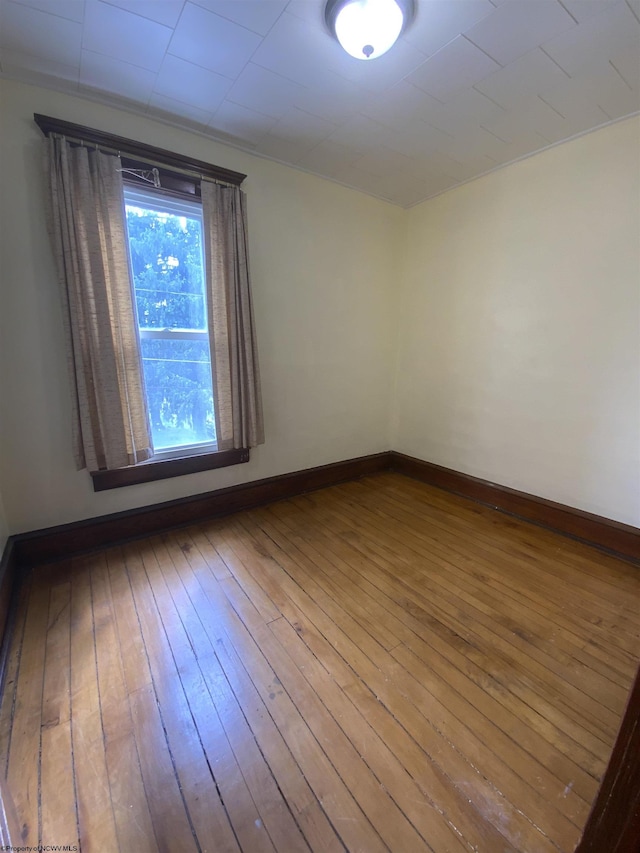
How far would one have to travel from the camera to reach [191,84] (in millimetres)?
1749

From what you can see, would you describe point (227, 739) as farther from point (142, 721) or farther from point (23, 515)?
point (23, 515)

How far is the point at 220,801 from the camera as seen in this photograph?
1.02 meters

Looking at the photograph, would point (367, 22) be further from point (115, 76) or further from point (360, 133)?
point (115, 76)

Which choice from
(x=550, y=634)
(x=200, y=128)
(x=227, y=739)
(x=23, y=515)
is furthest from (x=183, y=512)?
(x=200, y=128)

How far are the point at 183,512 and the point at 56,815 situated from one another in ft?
5.22

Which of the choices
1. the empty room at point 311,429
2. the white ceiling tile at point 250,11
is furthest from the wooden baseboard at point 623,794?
the white ceiling tile at point 250,11

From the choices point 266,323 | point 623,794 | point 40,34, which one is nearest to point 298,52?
point 40,34

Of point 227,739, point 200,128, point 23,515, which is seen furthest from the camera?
point 200,128

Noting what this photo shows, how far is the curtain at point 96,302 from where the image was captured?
1.80 metres

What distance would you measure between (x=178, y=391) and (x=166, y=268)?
79 cm

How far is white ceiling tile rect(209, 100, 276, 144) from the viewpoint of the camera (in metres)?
1.95

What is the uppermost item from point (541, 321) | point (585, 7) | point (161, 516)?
point (585, 7)

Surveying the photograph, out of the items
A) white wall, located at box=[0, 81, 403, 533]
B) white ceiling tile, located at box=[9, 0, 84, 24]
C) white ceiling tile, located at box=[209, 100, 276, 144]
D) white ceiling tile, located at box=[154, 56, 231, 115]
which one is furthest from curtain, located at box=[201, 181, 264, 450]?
white ceiling tile, located at box=[9, 0, 84, 24]

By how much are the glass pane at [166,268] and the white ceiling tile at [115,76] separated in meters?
0.50
